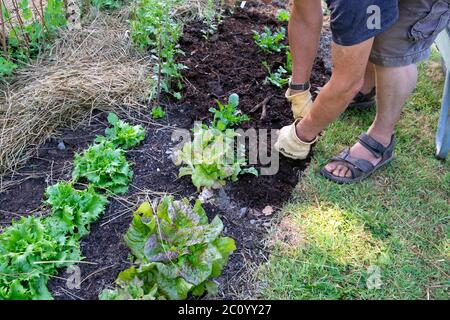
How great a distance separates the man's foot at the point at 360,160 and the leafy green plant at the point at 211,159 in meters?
0.50

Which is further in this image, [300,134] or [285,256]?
[300,134]

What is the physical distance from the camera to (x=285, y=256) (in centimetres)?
229

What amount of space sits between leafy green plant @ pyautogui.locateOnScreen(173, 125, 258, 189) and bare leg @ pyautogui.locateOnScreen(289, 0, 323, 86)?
61 cm

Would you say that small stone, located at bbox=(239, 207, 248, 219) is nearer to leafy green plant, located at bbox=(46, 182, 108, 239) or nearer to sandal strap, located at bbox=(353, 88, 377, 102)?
leafy green plant, located at bbox=(46, 182, 108, 239)

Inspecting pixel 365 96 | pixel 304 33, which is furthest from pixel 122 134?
pixel 365 96

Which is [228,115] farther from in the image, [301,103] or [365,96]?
[365,96]

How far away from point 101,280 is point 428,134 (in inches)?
89.1

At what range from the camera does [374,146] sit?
2.73 meters

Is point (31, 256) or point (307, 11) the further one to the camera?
point (307, 11)

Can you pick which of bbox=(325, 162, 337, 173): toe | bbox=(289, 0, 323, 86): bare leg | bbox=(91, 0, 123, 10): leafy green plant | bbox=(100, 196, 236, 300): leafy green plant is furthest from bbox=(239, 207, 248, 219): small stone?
bbox=(91, 0, 123, 10): leafy green plant

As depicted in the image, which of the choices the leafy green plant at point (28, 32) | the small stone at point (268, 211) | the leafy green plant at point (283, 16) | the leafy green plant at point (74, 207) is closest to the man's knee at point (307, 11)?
the small stone at point (268, 211)

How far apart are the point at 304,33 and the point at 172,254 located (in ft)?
4.93
